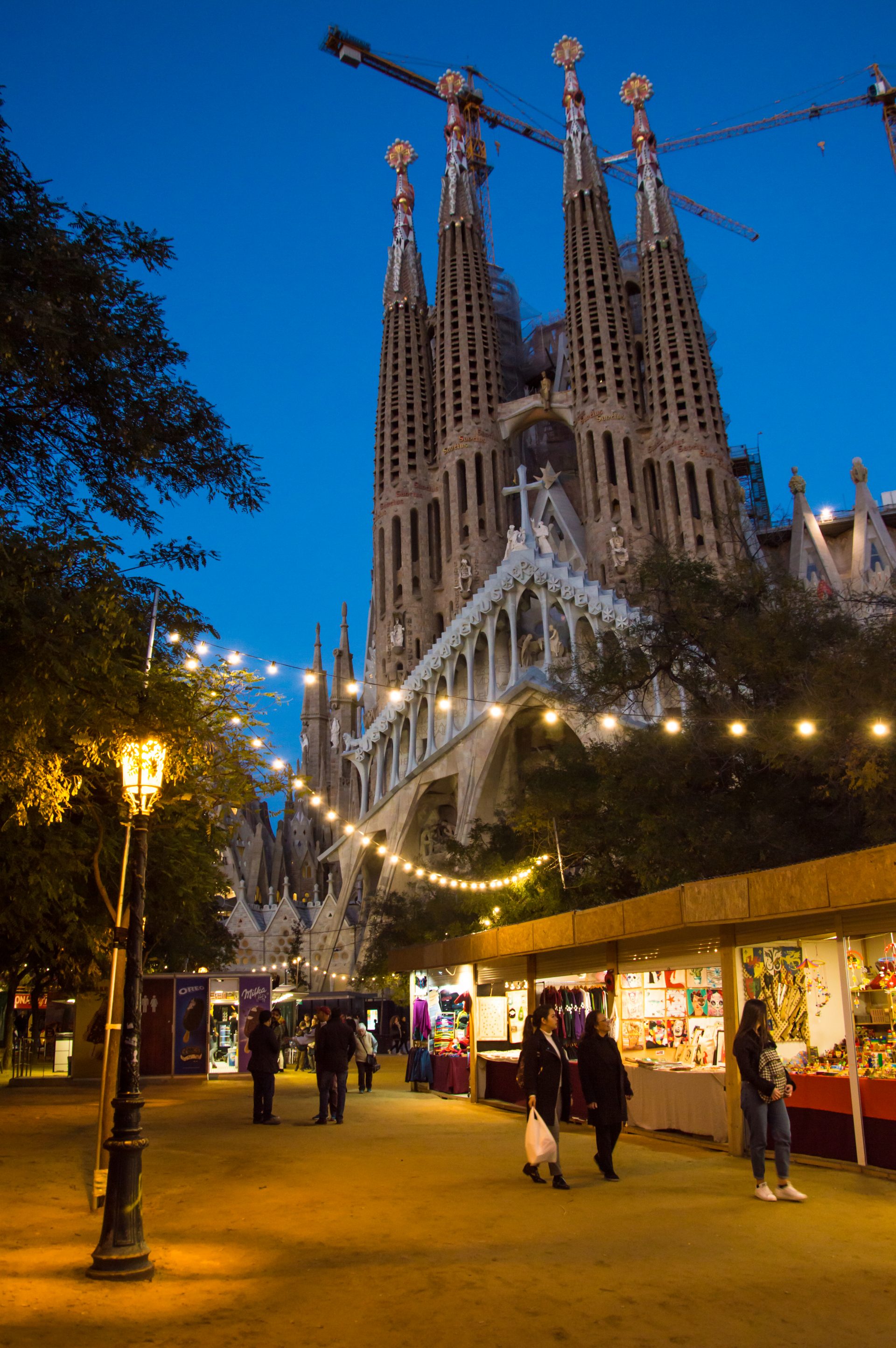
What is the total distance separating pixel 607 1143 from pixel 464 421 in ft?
171

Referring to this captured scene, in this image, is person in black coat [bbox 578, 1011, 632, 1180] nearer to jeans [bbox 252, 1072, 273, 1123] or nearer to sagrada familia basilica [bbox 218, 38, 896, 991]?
jeans [bbox 252, 1072, 273, 1123]

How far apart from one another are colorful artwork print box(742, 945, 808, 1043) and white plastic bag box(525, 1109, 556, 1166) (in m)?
2.36

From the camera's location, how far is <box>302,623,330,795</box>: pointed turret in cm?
8619

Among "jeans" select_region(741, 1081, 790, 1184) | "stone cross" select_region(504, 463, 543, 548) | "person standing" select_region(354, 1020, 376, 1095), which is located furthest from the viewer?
"stone cross" select_region(504, 463, 543, 548)

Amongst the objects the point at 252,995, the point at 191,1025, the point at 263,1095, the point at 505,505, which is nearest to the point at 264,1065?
the point at 263,1095

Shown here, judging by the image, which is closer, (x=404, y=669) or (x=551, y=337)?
(x=404, y=669)

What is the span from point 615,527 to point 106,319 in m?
45.5

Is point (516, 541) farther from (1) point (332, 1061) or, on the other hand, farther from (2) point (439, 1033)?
(1) point (332, 1061)

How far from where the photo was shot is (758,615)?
18.8m

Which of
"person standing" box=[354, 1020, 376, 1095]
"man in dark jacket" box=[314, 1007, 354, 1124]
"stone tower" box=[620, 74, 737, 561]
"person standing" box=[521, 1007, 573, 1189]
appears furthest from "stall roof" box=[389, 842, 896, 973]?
"stone tower" box=[620, 74, 737, 561]

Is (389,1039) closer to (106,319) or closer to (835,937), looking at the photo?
(835,937)

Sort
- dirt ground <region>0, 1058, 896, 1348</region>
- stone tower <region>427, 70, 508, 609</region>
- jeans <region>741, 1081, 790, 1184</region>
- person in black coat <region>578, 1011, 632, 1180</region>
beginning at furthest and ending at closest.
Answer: stone tower <region>427, 70, 508, 609</region> → person in black coat <region>578, 1011, 632, 1180</region> → jeans <region>741, 1081, 790, 1184</region> → dirt ground <region>0, 1058, 896, 1348</region>

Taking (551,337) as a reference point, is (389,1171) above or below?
below

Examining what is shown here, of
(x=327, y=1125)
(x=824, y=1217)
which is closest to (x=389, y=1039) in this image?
(x=327, y=1125)
